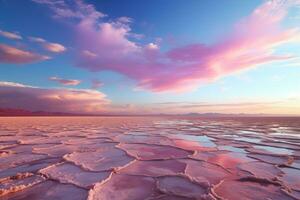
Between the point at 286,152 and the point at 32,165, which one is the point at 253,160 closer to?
the point at 286,152

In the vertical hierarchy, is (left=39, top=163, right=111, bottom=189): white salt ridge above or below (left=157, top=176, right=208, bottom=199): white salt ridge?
above

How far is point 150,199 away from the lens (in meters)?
1.79

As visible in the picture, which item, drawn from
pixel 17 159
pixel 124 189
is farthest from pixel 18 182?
pixel 17 159

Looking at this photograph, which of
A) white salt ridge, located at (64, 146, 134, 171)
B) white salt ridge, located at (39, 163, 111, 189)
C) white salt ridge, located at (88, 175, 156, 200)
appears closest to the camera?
white salt ridge, located at (88, 175, 156, 200)

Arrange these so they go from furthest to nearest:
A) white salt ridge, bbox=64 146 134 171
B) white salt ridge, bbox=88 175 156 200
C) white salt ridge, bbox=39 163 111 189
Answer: white salt ridge, bbox=64 146 134 171
white salt ridge, bbox=39 163 111 189
white salt ridge, bbox=88 175 156 200

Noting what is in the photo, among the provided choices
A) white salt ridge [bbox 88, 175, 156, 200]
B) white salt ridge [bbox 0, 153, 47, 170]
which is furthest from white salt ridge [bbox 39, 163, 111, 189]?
white salt ridge [bbox 0, 153, 47, 170]

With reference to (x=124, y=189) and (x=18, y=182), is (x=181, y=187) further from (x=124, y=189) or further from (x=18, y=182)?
(x=18, y=182)

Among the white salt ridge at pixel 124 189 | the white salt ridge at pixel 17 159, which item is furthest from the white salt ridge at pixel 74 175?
the white salt ridge at pixel 17 159

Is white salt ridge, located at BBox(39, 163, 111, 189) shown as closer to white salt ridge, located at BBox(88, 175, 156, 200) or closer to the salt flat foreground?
the salt flat foreground

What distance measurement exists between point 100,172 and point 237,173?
4.81 ft

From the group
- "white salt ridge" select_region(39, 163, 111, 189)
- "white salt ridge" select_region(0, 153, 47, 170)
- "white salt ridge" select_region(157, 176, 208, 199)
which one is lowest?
"white salt ridge" select_region(157, 176, 208, 199)

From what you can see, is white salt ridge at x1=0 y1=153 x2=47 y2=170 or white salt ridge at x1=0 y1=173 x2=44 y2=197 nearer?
white salt ridge at x1=0 y1=173 x2=44 y2=197

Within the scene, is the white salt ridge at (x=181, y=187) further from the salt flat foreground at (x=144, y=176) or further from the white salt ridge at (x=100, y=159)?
the white salt ridge at (x=100, y=159)

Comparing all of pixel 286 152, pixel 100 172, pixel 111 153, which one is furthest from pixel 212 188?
pixel 286 152
